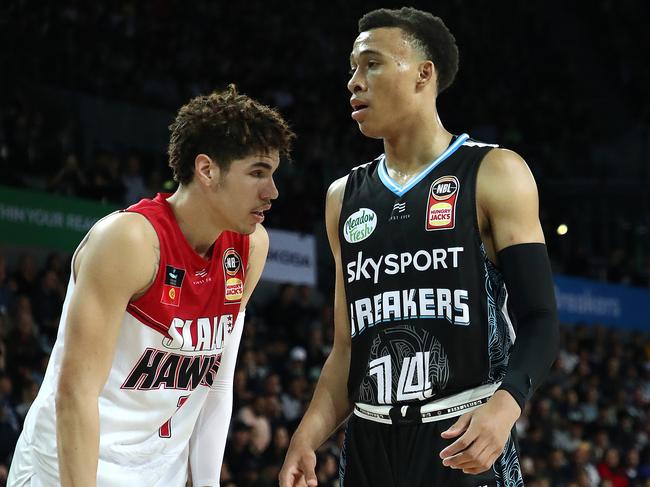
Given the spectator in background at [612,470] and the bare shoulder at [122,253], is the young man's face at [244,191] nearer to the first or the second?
the bare shoulder at [122,253]

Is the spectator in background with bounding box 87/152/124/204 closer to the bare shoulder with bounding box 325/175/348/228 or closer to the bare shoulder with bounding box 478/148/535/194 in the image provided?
the bare shoulder with bounding box 325/175/348/228

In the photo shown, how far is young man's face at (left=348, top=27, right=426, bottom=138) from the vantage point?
3582 mm

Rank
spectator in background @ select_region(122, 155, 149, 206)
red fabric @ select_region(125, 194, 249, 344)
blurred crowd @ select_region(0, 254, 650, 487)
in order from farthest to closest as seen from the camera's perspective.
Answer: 1. spectator in background @ select_region(122, 155, 149, 206)
2. blurred crowd @ select_region(0, 254, 650, 487)
3. red fabric @ select_region(125, 194, 249, 344)

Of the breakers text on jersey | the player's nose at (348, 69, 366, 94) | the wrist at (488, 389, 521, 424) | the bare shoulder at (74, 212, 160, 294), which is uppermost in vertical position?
the player's nose at (348, 69, 366, 94)

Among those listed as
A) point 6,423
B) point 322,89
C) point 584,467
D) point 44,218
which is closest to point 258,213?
point 6,423

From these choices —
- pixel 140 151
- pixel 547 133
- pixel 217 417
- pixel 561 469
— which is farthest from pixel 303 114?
pixel 217 417

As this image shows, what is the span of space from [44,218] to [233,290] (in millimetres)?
7796

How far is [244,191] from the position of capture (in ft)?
12.0

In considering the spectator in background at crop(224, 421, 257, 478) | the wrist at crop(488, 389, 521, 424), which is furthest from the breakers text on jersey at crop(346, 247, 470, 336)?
the spectator in background at crop(224, 421, 257, 478)

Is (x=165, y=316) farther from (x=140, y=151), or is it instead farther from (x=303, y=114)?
(x=303, y=114)

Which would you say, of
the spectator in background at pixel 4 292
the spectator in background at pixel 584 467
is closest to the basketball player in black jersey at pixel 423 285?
the spectator in background at pixel 4 292

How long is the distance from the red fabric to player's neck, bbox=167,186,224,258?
1.3 inches

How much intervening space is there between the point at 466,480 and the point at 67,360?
1250 mm

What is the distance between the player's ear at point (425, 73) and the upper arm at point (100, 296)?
103cm
